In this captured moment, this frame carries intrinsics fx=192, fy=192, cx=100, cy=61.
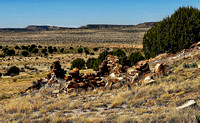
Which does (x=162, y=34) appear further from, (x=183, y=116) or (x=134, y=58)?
(x=183, y=116)

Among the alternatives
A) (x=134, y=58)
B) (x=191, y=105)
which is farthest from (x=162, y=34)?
(x=191, y=105)

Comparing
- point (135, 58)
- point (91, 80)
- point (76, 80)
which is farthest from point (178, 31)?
point (76, 80)

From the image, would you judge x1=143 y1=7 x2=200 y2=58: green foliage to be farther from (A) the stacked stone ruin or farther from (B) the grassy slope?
(B) the grassy slope

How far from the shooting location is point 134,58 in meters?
27.3

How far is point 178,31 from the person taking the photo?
19.5 metres

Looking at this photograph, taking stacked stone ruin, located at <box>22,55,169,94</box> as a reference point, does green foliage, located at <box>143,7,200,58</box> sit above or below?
above

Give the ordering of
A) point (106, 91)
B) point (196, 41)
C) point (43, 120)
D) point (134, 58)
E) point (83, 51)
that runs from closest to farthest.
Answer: point (43, 120) < point (106, 91) < point (196, 41) < point (134, 58) < point (83, 51)

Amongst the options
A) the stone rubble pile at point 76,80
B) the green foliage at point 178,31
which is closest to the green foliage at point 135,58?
the green foliage at point 178,31

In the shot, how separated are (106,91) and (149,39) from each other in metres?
17.4

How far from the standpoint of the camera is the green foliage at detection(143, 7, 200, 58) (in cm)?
1862

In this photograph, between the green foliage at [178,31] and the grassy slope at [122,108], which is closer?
the grassy slope at [122,108]

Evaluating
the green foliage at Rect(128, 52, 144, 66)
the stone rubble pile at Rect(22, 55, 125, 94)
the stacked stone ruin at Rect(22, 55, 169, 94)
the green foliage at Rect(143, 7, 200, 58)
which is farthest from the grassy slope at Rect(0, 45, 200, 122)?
the green foliage at Rect(128, 52, 144, 66)

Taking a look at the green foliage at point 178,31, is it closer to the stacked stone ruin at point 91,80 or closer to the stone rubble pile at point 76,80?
the stone rubble pile at point 76,80

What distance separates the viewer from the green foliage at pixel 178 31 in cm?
1862
